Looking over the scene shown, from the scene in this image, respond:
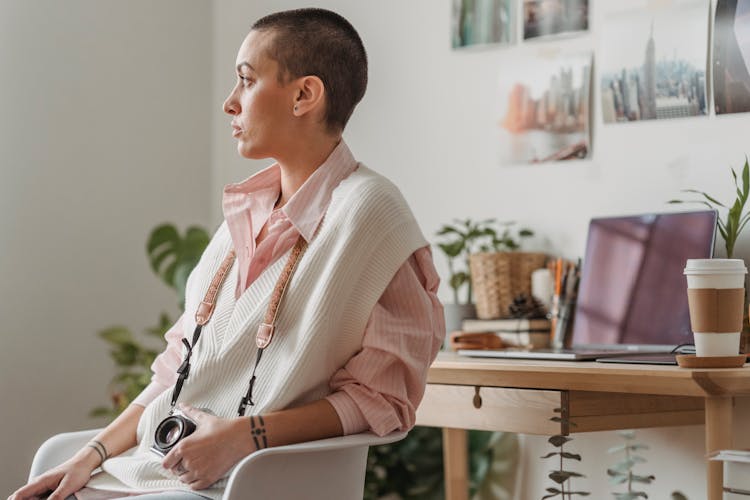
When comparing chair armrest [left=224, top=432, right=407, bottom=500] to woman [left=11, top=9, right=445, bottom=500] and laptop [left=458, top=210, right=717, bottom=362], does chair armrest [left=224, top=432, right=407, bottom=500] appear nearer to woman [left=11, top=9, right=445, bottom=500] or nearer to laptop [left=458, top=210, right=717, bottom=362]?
woman [left=11, top=9, right=445, bottom=500]

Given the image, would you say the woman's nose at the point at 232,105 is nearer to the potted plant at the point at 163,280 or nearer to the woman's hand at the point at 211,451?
the woman's hand at the point at 211,451

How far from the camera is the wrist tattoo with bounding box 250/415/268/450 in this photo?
1569mm

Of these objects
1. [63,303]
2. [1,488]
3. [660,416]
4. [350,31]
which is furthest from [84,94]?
[660,416]

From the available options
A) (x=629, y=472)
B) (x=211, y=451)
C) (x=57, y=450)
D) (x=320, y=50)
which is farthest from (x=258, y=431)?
(x=629, y=472)

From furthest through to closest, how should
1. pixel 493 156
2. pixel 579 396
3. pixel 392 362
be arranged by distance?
pixel 493 156 < pixel 579 396 < pixel 392 362

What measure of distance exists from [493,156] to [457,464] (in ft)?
2.60

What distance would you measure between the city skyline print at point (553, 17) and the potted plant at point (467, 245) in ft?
1.61

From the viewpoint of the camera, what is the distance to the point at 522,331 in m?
2.55

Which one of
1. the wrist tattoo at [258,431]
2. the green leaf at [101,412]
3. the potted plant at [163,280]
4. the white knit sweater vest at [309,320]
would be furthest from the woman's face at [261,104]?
the green leaf at [101,412]

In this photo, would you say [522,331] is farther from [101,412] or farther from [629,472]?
[101,412]

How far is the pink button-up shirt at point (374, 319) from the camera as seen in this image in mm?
1637


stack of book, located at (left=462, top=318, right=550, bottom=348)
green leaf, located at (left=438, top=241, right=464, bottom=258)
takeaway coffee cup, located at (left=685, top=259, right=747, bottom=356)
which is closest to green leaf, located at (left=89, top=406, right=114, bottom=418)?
green leaf, located at (left=438, top=241, right=464, bottom=258)

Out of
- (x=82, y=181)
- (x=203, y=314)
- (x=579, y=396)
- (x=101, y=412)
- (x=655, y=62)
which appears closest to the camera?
(x=203, y=314)

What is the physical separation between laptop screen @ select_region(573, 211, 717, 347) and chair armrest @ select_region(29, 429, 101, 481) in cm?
113
